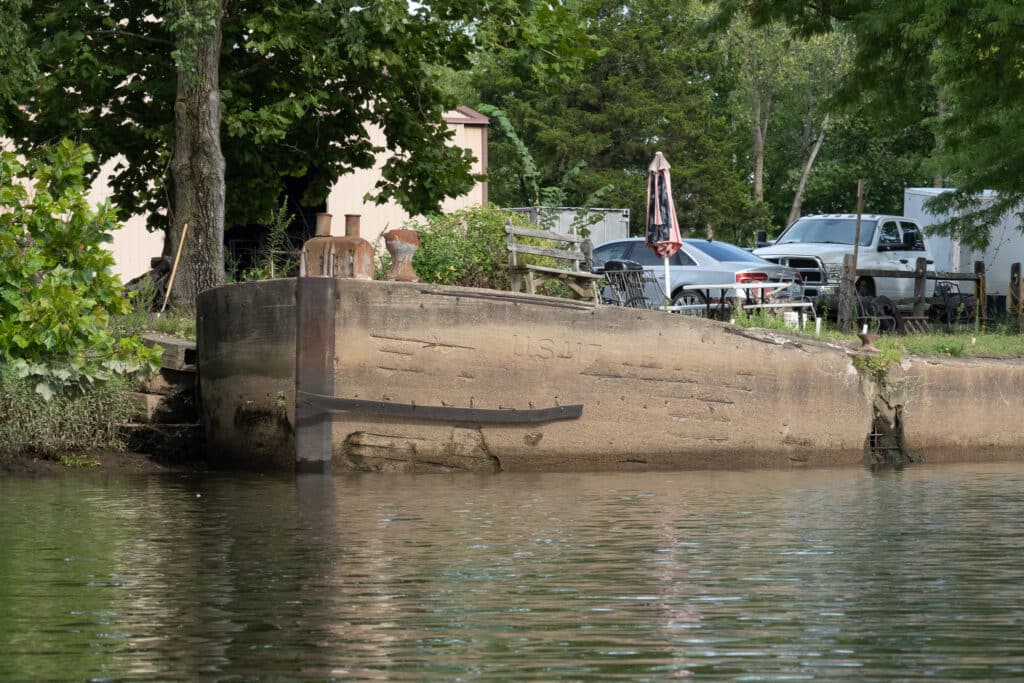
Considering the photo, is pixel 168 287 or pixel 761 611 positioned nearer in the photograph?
pixel 761 611

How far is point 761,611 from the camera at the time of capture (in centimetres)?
802

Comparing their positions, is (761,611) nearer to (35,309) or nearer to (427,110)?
(35,309)

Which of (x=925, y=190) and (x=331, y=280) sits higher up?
(x=925, y=190)

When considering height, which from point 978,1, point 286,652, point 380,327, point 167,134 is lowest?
point 286,652

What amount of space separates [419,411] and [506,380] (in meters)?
0.91

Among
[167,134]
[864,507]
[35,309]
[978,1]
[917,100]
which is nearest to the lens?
[864,507]

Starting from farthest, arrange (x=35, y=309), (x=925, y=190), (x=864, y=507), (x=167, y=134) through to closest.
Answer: (x=925, y=190) < (x=167, y=134) < (x=35, y=309) < (x=864, y=507)

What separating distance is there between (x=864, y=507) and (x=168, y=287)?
971 cm

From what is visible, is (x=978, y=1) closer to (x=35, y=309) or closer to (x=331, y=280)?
(x=331, y=280)

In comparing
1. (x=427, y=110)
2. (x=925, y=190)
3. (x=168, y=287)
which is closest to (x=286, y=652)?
(x=168, y=287)

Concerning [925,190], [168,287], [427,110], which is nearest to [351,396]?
[168,287]

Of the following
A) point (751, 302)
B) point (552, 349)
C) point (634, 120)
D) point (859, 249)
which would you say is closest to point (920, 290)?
point (751, 302)

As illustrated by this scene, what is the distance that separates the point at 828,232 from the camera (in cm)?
2975

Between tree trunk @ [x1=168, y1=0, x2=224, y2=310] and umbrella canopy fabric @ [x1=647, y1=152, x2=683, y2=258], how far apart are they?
529cm
